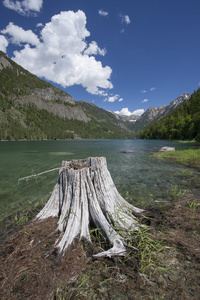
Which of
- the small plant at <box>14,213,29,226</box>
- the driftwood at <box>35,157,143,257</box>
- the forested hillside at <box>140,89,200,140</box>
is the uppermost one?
the forested hillside at <box>140,89,200,140</box>

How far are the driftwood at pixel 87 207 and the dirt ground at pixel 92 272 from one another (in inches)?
13.8

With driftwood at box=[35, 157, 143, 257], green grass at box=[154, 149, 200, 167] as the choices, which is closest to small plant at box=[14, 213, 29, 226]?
driftwood at box=[35, 157, 143, 257]

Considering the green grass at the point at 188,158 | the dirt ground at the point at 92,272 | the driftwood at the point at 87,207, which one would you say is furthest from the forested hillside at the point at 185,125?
the dirt ground at the point at 92,272

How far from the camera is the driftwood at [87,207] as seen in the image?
3.57 metres

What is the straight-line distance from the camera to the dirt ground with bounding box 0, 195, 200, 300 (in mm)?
2348

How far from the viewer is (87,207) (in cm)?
416

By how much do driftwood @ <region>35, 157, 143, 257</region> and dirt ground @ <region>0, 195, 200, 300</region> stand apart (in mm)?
351

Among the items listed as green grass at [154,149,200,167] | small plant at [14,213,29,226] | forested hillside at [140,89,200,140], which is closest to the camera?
small plant at [14,213,29,226]

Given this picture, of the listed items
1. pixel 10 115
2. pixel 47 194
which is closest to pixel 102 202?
pixel 47 194

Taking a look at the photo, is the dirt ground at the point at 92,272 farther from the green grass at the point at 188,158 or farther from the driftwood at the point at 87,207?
the green grass at the point at 188,158

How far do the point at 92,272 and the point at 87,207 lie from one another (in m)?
1.63

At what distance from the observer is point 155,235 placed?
12.0 feet

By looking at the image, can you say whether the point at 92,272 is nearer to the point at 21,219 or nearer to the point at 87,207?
the point at 87,207

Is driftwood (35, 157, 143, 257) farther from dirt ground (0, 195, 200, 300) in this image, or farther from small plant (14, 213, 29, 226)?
small plant (14, 213, 29, 226)
